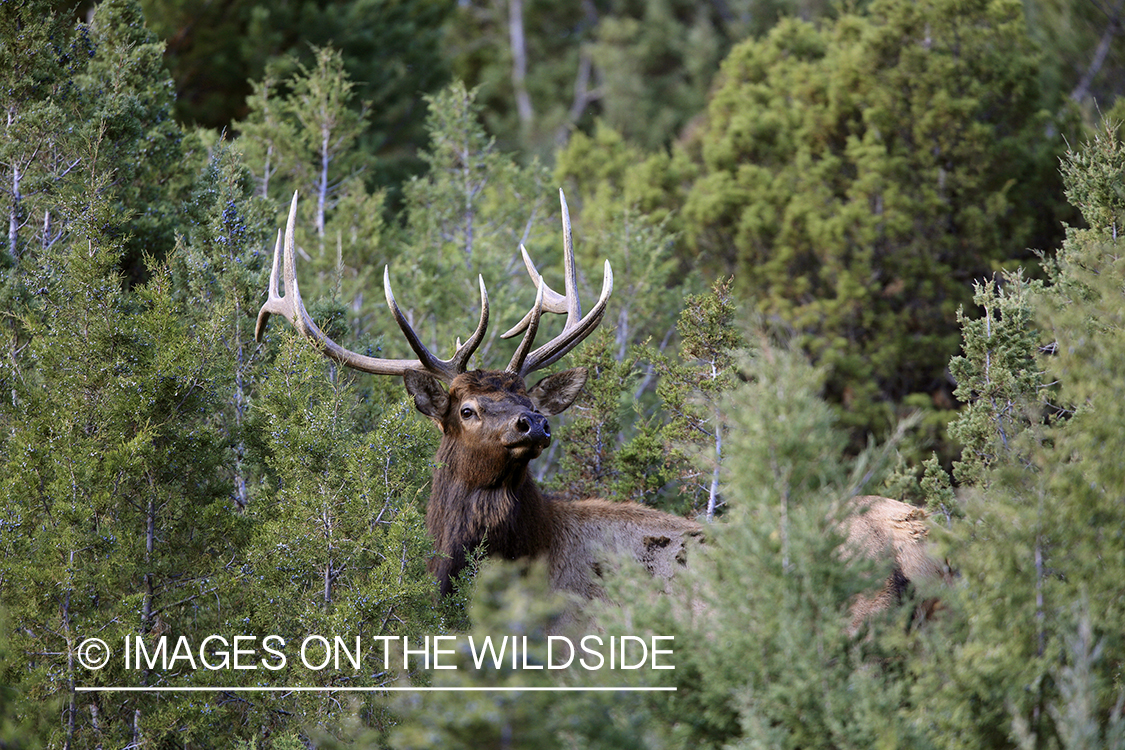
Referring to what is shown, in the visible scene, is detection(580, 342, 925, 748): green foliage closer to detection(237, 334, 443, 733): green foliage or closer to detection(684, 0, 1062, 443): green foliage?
detection(237, 334, 443, 733): green foliage

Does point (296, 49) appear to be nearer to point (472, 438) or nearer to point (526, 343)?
point (526, 343)

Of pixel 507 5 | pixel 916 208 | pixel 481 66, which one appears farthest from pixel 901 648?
pixel 507 5

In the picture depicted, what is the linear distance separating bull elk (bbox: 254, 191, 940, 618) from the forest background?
1.06 feet

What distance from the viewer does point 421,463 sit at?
6.95 m

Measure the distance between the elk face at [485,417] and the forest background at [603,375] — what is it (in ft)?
1.01

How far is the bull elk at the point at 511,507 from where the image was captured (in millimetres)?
6984

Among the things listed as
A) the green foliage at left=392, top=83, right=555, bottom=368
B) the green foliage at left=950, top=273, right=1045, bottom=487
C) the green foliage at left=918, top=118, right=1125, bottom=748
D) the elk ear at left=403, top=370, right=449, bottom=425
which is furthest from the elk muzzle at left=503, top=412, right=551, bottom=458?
the green foliage at left=392, top=83, right=555, bottom=368

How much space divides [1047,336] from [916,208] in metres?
7.30

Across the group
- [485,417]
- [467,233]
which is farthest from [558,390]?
[467,233]

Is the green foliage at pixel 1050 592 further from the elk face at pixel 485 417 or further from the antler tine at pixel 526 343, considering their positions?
the antler tine at pixel 526 343

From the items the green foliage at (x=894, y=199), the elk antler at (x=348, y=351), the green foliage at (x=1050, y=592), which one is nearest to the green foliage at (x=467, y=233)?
the green foliage at (x=894, y=199)

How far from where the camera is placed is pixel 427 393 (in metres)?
7.33

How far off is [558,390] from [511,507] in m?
1.19

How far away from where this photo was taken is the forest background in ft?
15.3
